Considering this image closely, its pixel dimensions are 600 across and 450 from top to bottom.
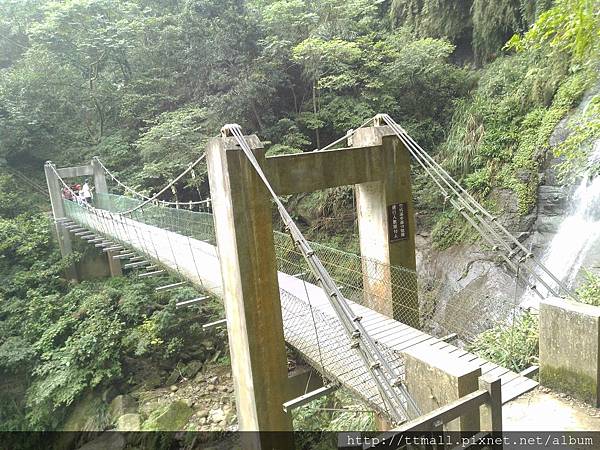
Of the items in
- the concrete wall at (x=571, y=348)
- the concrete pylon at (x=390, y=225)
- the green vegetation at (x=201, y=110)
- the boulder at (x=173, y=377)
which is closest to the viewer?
the concrete wall at (x=571, y=348)

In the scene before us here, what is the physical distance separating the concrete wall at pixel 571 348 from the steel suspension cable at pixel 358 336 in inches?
32.7

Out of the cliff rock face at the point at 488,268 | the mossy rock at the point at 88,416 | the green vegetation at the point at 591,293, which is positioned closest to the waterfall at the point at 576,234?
the cliff rock face at the point at 488,268

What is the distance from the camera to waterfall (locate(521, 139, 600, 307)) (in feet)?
16.6

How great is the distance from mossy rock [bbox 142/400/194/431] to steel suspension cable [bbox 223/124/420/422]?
140 inches

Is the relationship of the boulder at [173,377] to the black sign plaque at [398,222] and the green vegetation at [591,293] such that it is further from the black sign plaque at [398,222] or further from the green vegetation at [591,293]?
the green vegetation at [591,293]

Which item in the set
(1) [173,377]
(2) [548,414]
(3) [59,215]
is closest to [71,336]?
(1) [173,377]

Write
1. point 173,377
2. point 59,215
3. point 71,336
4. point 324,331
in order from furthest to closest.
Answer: point 59,215 < point 71,336 < point 173,377 < point 324,331

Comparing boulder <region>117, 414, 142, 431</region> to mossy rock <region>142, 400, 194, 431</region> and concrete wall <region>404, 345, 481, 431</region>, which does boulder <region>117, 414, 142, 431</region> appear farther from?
concrete wall <region>404, 345, 481, 431</region>

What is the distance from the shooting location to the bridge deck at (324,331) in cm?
271

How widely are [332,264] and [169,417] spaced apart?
10.1 feet

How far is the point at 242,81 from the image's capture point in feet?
25.9

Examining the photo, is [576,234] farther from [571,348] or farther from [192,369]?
[192,369]

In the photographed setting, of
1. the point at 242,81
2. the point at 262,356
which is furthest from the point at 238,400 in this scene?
the point at 242,81

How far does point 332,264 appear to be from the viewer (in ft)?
12.2
